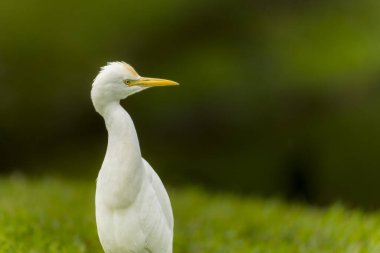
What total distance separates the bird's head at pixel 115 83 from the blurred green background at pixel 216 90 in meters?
6.85

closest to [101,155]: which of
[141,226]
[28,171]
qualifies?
[28,171]

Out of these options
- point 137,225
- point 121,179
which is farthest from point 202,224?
point 121,179

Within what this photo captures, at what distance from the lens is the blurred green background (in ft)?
37.7

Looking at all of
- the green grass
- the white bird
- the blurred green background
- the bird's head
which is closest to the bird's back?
the white bird

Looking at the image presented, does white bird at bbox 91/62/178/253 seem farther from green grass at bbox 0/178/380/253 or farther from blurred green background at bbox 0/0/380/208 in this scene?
blurred green background at bbox 0/0/380/208

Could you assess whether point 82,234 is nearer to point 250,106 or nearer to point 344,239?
point 344,239

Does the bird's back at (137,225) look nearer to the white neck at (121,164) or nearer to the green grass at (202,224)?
the white neck at (121,164)

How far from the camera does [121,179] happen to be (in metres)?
4.41

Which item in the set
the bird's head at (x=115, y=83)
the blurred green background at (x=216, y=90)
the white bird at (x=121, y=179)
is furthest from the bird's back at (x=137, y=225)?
the blurred green background at (x=216, y=90)

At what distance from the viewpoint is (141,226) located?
4508 millimetres

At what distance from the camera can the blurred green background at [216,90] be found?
37.7ft

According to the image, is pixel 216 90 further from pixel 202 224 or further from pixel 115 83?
pixel 115 83

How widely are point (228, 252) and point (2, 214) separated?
1972mm

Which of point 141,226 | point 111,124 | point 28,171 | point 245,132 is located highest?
point 111,124
